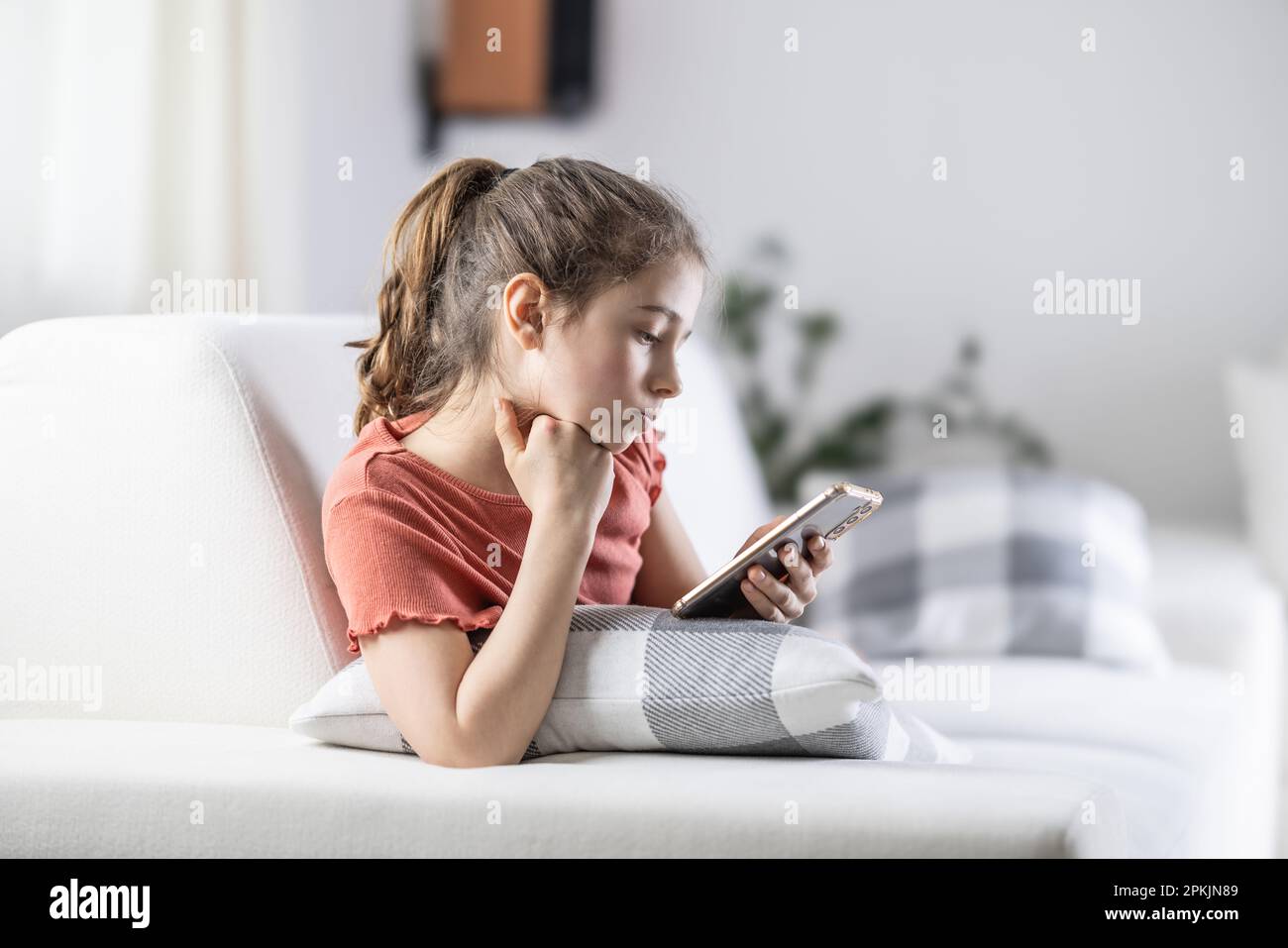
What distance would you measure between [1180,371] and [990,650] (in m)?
1.28

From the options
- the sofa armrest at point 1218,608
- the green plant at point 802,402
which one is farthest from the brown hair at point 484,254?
the green plant at point 802,402

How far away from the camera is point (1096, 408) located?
2807 mm

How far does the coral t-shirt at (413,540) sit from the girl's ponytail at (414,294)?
4cm

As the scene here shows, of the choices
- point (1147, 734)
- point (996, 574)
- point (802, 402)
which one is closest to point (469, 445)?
point (1147, 734)

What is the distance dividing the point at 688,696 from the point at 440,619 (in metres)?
0.17

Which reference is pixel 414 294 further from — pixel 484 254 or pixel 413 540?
pixel 413 540

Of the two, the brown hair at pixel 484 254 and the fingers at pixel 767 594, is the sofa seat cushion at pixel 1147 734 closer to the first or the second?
the fingers at pixel 767 594

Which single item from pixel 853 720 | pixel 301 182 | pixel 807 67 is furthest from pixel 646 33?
pixel 853 720

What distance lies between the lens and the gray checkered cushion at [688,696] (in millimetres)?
839

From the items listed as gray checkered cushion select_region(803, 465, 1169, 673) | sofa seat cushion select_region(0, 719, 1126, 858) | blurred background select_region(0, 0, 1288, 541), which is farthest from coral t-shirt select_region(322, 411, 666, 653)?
blurred background select_region(0, 0, 1288, 541)

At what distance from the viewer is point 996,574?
72.7 inches
